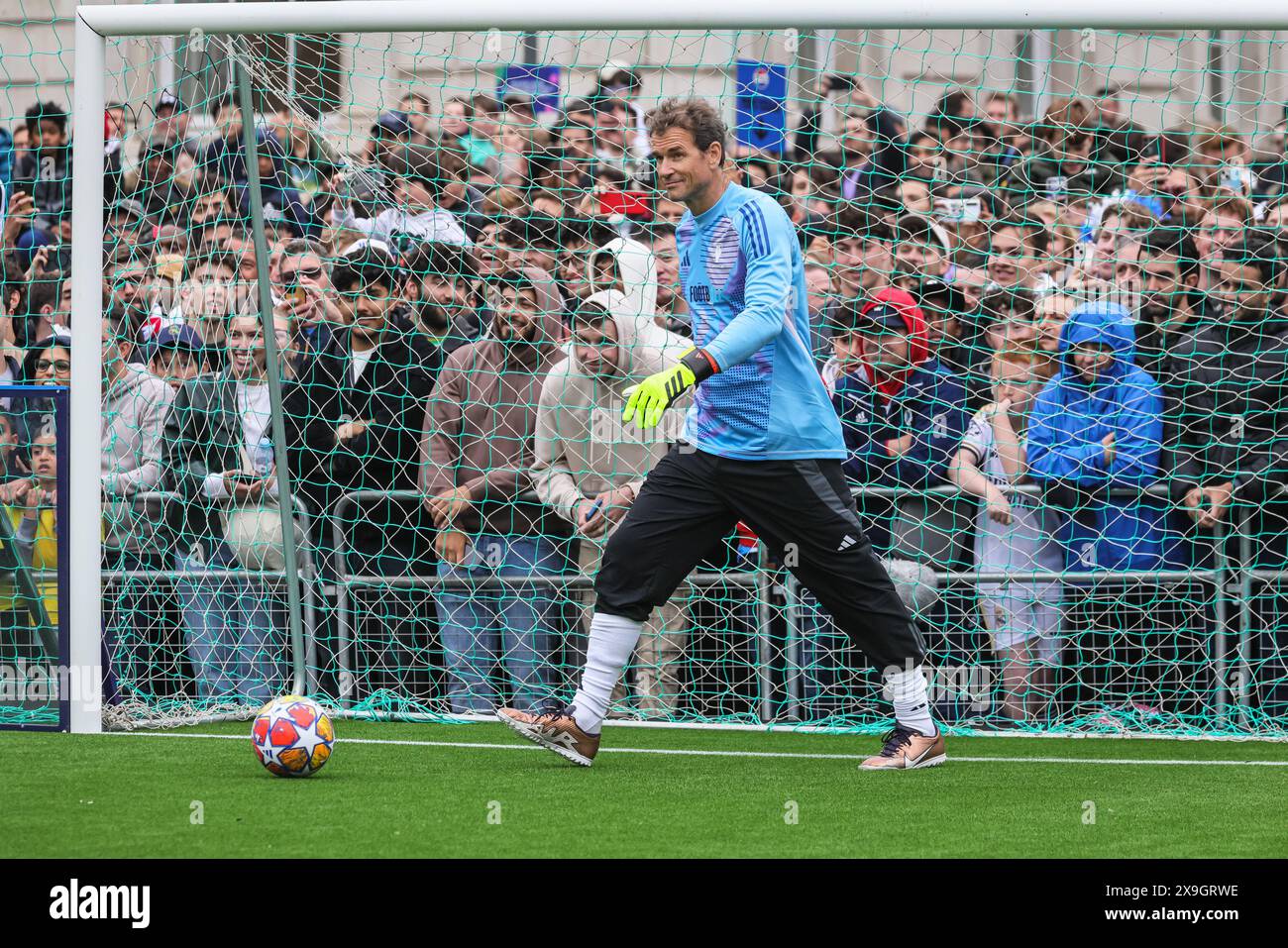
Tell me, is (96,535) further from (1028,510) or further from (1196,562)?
(1196,562)

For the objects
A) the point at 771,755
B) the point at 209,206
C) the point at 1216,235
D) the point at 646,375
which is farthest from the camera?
the point at 209,206

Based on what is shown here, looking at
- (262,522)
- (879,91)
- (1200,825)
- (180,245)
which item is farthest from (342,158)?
(1200,825)

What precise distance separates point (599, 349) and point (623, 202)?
104 cm

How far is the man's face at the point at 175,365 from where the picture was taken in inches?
306

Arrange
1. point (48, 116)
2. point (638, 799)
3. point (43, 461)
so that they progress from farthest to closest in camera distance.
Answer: point (48, 116), point (43, 461), point (638, 799)

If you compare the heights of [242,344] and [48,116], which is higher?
[48,116]

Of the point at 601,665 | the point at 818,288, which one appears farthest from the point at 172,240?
the point at 601,665

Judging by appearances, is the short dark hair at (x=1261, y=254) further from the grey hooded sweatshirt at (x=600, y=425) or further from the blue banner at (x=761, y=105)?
the grey hooded sweatshirt at (x=600, y=425)

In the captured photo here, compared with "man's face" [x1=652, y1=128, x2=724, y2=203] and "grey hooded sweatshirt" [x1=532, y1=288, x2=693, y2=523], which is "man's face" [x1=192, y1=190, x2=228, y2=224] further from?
"man's face" [x1=652, y1=128, x2=724, y2=203]

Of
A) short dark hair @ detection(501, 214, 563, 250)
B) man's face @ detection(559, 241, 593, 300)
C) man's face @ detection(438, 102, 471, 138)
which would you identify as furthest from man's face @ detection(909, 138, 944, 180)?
man's face @ detection(438, 102, 471, 138)

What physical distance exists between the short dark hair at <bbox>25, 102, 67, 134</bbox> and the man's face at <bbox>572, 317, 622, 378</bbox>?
403 cm

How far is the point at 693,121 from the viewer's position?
5.79 metres

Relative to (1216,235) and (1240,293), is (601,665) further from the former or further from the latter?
(1216,235)

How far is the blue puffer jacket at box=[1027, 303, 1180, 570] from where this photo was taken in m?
7.45
